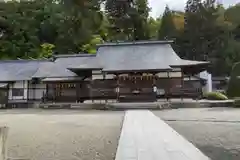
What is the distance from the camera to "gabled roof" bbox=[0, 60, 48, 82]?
2897 centimetres

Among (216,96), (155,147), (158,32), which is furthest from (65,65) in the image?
(155,147)

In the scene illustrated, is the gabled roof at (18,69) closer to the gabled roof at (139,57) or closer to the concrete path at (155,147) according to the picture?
the gabled roof at (139,57)

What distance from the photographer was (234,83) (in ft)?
81.1

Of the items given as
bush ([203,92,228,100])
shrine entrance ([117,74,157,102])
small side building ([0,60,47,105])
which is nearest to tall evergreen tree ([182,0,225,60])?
bush ([203,92,228,100])

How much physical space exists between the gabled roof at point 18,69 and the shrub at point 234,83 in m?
18.0

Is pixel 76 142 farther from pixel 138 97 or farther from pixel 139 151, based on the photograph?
pixel 138 97

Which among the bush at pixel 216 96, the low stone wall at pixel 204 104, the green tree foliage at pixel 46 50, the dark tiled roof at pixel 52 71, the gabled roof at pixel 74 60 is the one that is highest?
the green tree foliage at pixel 46 50

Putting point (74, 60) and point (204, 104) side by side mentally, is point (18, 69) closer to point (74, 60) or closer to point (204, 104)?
point (74, 60)

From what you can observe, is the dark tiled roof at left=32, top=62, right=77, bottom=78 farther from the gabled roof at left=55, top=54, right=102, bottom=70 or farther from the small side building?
the small side building

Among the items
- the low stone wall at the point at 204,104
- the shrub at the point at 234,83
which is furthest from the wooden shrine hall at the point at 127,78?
the low stone wall at the point at 204,104

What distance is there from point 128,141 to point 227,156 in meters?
2.08

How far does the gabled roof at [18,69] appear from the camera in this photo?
1141 inches

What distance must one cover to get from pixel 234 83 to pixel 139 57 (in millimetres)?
8433

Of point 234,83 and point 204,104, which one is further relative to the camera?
point 234,83
